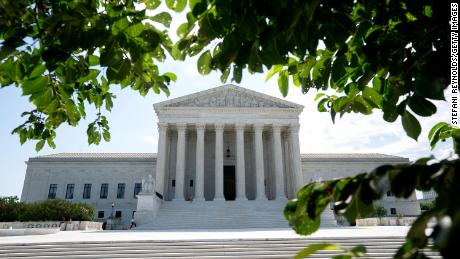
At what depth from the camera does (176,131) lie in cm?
4350

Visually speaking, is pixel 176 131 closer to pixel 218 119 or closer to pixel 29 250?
pixel 218 119

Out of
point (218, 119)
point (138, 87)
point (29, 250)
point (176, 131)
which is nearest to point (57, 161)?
point (176, 131)

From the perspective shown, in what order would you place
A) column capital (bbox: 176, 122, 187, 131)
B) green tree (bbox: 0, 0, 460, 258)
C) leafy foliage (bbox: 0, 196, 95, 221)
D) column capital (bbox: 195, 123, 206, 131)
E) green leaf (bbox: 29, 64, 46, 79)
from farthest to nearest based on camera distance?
1. column capital (bbox: 195, 123, 206, 131)
2. column capital (bbox: 176, 122, 187, 131)
3. leafy foliage (bbox: 0, 196, 95, 221)
4. green leaf (bbox: 29, 64, 46, 79)
5. green tree (bbox: 0, 0, 460, 258)

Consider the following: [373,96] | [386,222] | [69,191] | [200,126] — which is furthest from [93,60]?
[69,191]

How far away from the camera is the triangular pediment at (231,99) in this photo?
41.4 meters

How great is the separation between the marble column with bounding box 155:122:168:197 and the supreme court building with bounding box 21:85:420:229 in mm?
117

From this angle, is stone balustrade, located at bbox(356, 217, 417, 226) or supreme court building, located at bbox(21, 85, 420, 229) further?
supreme court building, located at bbox(21, 85, 420, 229)

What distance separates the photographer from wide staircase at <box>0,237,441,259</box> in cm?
1266

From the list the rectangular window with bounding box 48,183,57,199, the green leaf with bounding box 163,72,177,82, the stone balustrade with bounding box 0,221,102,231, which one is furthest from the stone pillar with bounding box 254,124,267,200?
the green leaf with bounding box 163,72,177,82

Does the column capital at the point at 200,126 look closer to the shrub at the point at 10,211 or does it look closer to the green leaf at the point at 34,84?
the shrub at the point at 10,211

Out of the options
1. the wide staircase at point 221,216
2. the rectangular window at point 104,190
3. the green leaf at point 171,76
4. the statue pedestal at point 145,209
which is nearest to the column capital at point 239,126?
the wide staircase at point 221,216

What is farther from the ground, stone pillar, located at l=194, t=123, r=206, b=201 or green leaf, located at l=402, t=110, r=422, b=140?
stone pillar, located at l=194, t=123, r=206, b=201

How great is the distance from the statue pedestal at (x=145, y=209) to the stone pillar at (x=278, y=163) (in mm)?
14822

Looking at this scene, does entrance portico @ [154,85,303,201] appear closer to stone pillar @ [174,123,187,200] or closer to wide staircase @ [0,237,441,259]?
stone pillar @ [174,123,187,200]
